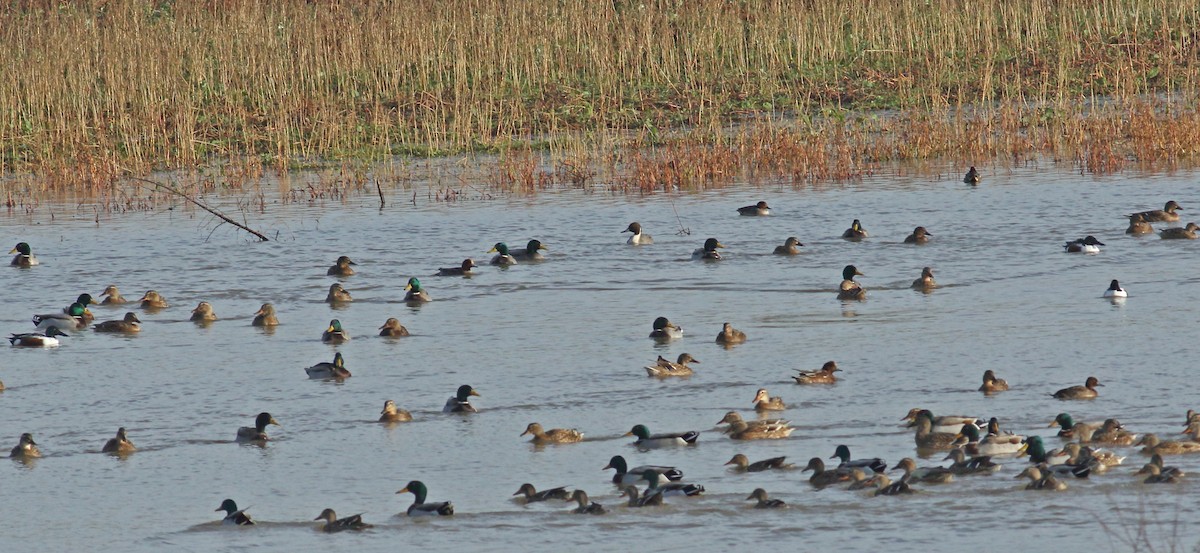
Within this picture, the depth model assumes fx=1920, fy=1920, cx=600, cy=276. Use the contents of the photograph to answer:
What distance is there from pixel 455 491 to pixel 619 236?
10853 mm

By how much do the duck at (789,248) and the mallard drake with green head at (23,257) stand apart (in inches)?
350

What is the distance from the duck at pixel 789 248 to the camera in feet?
71.4

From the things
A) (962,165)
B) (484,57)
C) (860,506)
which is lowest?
(860,506)

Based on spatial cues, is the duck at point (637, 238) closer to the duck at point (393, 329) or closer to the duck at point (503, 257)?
the duck at point (503, 257)

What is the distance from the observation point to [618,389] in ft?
51.2

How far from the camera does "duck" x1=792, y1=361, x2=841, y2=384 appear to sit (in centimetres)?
1520

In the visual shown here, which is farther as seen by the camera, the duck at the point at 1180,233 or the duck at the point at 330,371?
the duck at the point at 1180,233

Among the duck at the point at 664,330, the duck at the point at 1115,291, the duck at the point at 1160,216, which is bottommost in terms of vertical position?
the duck at the point at 664,330

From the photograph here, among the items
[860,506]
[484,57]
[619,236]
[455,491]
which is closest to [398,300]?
[619,236]

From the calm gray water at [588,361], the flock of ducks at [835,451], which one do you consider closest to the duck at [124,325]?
the calm gray water at [588,361]

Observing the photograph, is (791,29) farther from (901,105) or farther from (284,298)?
(284,298)

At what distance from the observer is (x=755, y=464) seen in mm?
12805

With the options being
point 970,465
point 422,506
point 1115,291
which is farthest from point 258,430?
point 1115,291

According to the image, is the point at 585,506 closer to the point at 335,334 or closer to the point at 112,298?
the point at 335,334
